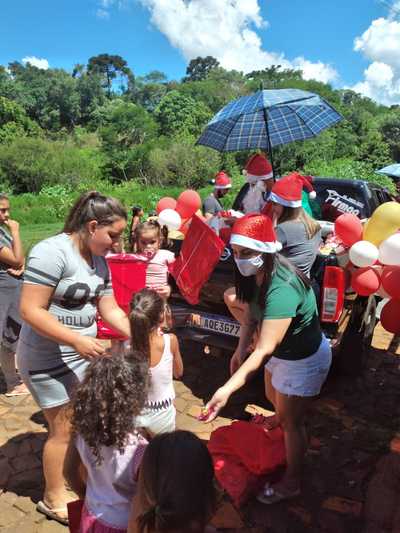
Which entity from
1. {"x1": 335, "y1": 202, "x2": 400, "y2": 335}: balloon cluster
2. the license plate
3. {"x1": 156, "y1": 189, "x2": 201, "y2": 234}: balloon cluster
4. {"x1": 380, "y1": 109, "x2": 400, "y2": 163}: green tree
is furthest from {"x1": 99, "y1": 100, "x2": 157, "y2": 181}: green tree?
{"x1": 335, "y1": 202, "x2": 400, "y2": 335}: balloon cluster

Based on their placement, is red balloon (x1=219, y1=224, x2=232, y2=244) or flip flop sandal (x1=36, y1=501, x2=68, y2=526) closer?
flip flop sandal (x1=36, y1=501, x2=68, y2=526)

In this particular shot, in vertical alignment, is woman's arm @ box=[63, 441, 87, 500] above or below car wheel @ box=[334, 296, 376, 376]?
below

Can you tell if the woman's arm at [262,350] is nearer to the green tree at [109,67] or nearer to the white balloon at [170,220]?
the white balloon at [170,220]

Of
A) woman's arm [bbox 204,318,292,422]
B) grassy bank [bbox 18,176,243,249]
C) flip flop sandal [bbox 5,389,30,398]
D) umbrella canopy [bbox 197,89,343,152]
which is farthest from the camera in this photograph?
grassy bank [bbox 18,176,243,249]

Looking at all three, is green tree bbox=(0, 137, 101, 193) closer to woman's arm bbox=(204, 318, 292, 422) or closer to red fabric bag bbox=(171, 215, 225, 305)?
red fabric bag bbox=(171, 215, 225, 305)

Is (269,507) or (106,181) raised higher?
(106,181)

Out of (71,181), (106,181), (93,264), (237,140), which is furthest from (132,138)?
(93,264)

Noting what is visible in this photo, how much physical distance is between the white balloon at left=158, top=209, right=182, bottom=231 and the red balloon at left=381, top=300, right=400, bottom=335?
7.72 feet

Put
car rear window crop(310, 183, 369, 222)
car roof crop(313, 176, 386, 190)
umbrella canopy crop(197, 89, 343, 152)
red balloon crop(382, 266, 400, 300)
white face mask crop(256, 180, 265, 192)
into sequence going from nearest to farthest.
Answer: red balloon crop(382, 266, 400, 300), white face mask crop(256, 180, 265, 192), umbrella canopy crop(197, 89, 343, 152), car rear window crop(310, 183, 369, 222), car roof crop(313, 176, 386, 190)

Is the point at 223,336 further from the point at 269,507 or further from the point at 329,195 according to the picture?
the point at 329,195

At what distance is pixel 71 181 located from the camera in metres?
36.6

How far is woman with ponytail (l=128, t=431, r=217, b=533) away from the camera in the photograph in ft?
4.52

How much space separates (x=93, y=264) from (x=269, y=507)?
1.86 meters

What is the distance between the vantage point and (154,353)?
2.53 metres
